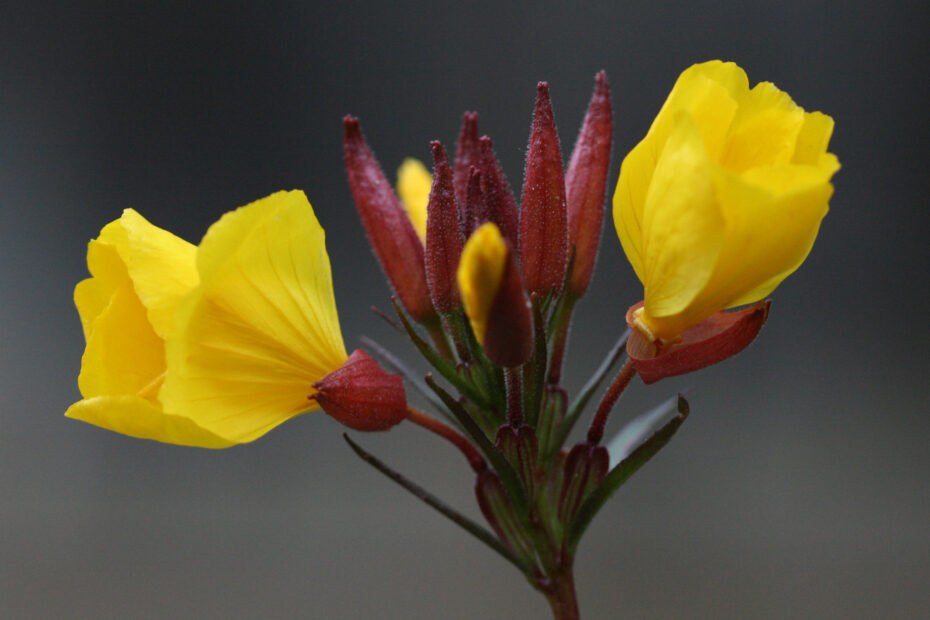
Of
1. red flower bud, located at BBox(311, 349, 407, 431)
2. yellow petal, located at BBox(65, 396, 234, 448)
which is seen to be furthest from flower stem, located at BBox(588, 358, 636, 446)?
yellow petal, located at BBox(65, 396, 234, 448)

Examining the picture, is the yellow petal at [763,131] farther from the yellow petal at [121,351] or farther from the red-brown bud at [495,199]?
the yellow petal at [121,351]

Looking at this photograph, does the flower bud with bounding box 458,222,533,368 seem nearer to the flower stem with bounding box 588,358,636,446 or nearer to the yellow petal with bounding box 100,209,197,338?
the flower stem with bounding box 588,358,636,446

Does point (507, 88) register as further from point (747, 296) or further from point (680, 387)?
point (747, 296)

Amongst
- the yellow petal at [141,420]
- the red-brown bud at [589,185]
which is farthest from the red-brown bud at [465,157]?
the yellow petal at [141,420]

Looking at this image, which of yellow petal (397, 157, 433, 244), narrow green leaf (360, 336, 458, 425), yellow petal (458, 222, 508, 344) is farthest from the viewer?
yellow petal (397, 157, 433, 244)

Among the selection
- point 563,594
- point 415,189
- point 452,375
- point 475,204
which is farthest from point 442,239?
point 415,189

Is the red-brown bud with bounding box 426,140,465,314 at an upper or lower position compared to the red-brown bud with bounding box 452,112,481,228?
lower

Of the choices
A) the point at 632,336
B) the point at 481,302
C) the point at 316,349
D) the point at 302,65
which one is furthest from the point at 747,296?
the point at 302,65
